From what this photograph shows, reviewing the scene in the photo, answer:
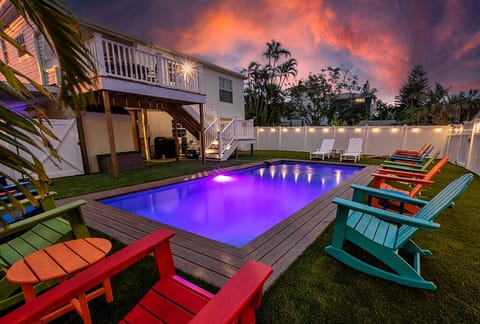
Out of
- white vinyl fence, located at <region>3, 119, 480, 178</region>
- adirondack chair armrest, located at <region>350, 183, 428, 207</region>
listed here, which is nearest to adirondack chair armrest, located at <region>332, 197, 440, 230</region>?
adirondack chair armrest, located at <region>350, 183, 428, 207</region>

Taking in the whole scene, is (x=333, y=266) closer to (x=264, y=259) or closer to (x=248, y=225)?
(x=264, y=259)

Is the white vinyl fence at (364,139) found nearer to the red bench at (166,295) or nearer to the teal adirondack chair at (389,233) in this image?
the red bench at (166,295)

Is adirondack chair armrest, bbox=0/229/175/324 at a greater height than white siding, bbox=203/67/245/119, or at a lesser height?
lesser

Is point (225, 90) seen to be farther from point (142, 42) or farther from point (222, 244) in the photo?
point (222, 244)

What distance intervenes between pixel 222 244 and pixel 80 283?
1.85 metres

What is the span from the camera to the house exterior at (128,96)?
6773mm

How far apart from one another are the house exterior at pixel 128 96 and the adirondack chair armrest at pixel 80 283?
205 inches

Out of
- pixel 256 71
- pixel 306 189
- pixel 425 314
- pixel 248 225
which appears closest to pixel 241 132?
pixel 306 189

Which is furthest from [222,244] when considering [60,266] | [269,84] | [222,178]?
[269,84]

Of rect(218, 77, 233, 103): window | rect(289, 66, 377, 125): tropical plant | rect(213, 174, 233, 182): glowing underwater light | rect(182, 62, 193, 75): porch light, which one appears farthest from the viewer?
rect(289, 66, 377, 125): tropical plant

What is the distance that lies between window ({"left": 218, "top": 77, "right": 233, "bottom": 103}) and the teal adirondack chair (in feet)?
45.9

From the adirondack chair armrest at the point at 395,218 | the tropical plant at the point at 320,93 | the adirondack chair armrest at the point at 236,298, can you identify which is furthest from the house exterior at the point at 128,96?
the tropical plant at the point at 320,93

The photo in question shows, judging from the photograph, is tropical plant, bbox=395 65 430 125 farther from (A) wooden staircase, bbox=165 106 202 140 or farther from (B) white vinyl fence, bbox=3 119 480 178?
(A) wooden staircase, bbox=165 106 202 140

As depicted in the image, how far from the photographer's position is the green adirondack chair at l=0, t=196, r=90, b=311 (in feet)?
5.86
